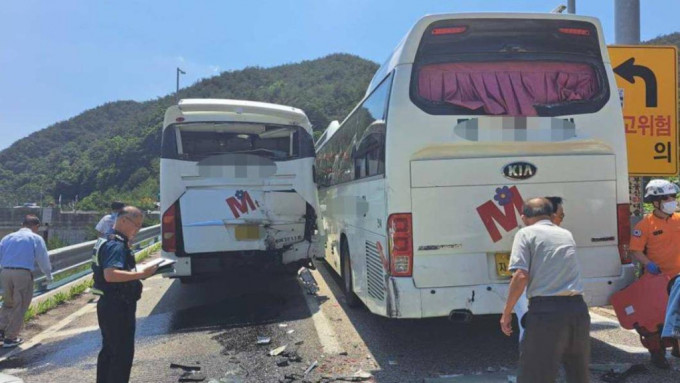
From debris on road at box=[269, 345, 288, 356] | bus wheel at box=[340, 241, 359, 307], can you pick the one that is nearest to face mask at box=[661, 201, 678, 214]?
bus wheel at box=[340, 241, 359, 307]

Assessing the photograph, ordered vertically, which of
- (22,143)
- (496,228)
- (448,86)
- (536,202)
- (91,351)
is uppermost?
(22,143)

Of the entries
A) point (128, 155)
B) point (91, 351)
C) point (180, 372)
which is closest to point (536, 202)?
point (180, 372)

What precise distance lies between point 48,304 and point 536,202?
7.81 metres

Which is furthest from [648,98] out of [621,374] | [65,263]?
[65,263]

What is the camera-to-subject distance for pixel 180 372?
16.0 feet

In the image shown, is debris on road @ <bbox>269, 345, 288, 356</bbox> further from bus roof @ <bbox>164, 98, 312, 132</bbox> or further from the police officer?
bus roof @ <bbox>164, 98, 312, 132</bbox>

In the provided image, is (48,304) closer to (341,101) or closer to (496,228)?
(496,228)

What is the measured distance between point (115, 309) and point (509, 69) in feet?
13.5

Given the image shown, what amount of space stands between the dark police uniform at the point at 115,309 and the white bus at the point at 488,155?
2.26 metres

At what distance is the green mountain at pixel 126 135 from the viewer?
80.7 metres

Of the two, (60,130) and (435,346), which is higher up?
(60,130)

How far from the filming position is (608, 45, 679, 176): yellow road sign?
6.48m

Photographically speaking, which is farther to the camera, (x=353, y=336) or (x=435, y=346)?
(x=353, y=336)

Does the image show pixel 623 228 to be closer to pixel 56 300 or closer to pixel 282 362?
pixel 282 362
